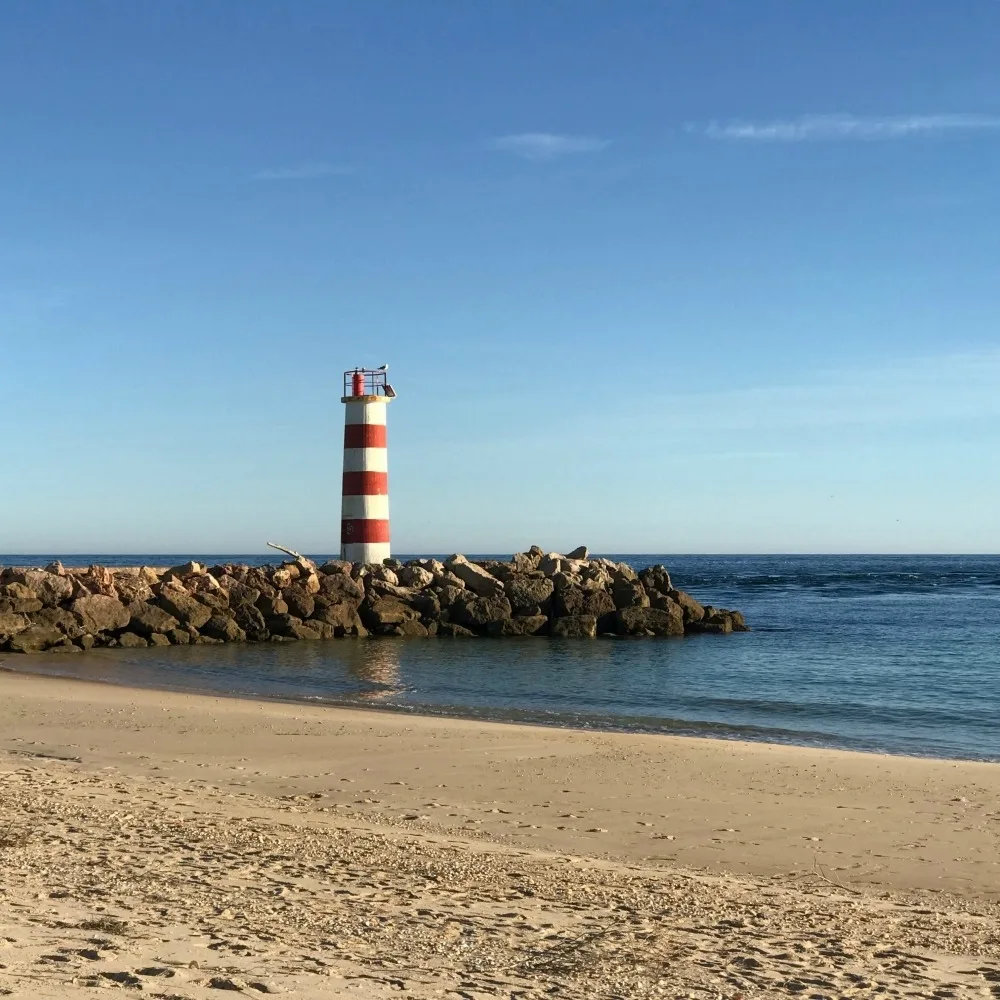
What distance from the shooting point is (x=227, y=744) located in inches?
494

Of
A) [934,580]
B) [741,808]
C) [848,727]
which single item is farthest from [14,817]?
[934,580]

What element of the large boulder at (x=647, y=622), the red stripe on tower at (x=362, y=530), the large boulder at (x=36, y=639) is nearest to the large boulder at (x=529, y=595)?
the large boulder at (x=647, y=622)

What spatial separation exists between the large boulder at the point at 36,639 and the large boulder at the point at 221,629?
3365mm

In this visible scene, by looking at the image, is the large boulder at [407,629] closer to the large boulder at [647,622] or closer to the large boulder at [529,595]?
the large boulder at [529,595]

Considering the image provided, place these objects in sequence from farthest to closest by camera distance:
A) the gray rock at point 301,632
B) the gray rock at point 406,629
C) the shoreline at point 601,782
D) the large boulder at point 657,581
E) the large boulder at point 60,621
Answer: the large boulder at point 657,581, the gray rock at point 406,629, the gray rock at point 301,632, the large boulder at point 60,621, the shoreline at point 601,782

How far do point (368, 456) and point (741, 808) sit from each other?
70.9 feet

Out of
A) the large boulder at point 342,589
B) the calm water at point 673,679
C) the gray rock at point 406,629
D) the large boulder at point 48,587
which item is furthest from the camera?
the gray rock at point 406,629

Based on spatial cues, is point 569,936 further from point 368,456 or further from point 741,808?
point 368,456

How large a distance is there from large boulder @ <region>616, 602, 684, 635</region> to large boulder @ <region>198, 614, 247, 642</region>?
1021 cm

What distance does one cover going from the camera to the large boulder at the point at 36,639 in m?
24.1

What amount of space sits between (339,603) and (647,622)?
829 cm

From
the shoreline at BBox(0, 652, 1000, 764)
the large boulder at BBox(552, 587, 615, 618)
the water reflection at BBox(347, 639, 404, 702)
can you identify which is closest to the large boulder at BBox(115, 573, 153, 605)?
the water reflection at BBox(347, 639, 404, 702)

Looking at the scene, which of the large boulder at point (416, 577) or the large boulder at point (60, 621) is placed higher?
the large boulder at point (416, 577)

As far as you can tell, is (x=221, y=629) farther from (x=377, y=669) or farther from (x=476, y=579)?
(x=476, y=579)
